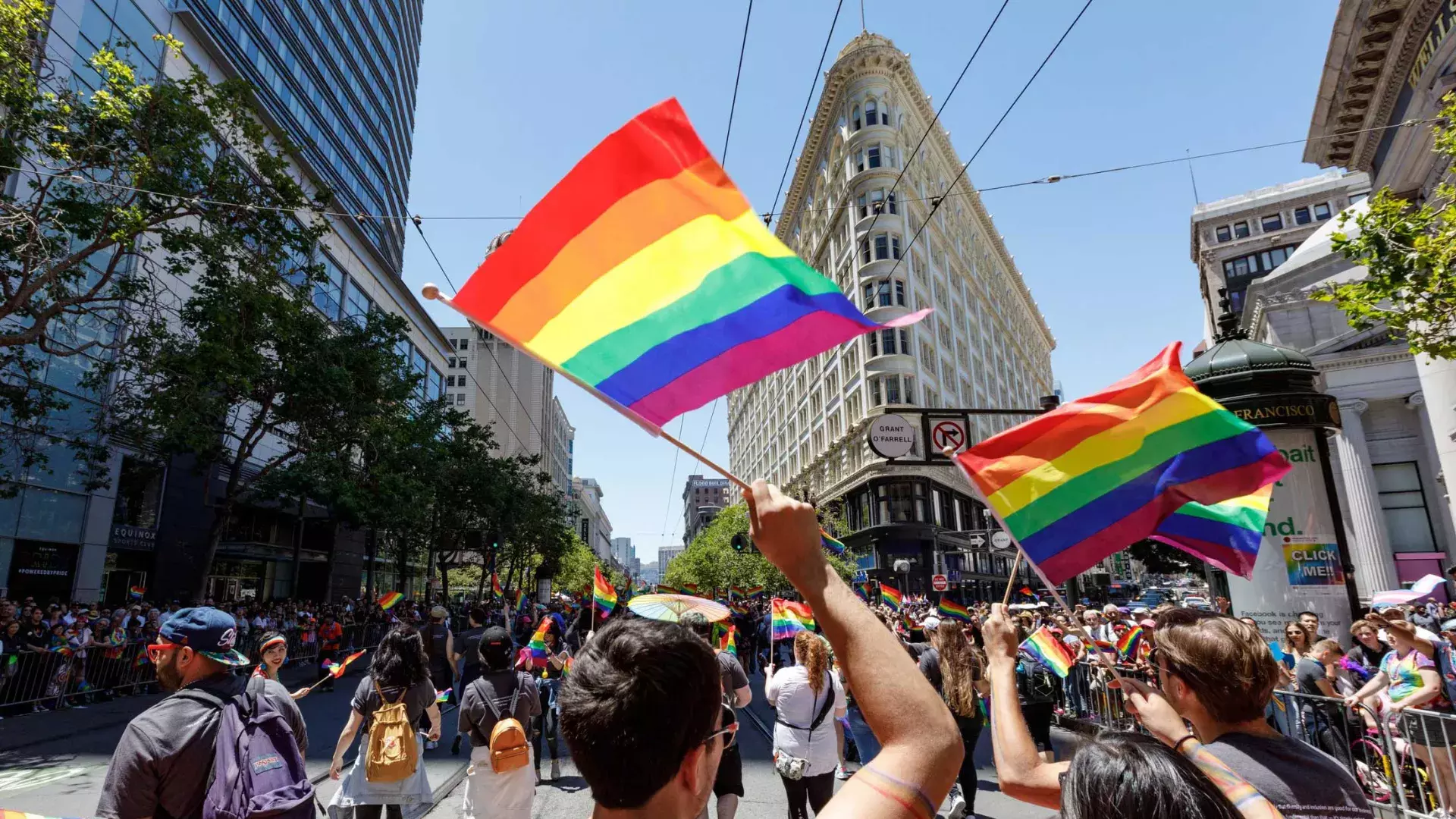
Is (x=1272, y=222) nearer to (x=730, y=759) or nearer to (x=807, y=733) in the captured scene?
(x=807, y=733)

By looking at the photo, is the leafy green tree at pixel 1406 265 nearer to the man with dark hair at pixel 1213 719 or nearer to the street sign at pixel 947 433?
the street sign at pixel 947 433

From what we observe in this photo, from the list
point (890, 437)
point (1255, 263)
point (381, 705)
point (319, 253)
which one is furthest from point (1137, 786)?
point (1255, 263)

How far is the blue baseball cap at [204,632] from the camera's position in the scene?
3240 mm

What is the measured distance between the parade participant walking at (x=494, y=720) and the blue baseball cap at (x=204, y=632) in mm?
2373

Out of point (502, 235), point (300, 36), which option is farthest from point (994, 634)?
point (300, 36)

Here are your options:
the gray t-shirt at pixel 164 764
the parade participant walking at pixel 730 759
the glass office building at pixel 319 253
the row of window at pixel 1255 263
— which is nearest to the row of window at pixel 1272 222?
the row of window at pixel 1255 263

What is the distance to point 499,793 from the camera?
5.23m

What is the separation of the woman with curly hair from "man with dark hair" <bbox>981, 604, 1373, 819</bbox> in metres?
3.24

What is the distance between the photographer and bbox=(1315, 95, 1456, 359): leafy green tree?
8.84 meters

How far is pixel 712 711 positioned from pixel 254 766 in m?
2.58

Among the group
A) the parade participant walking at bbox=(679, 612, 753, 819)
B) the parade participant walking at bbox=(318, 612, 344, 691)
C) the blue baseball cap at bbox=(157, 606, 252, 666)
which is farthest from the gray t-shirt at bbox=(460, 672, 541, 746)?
the parade participant walking at bbox=(318, 612, 344, 691)

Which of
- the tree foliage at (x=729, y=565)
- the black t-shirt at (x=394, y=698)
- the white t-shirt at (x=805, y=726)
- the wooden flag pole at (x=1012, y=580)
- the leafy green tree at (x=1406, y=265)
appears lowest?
the white t-shirt at (x=805, y=726)

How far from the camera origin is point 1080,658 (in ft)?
38.9

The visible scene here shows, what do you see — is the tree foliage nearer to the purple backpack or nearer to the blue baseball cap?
the purple backpack
